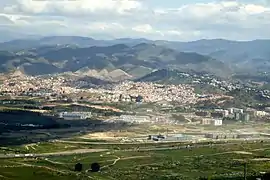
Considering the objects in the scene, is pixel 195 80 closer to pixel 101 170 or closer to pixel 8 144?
pixel 8 144

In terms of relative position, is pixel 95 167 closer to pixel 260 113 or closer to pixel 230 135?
pixel 230 135

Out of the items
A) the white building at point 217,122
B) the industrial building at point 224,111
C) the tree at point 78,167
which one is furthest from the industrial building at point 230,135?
the tree at point 78,167

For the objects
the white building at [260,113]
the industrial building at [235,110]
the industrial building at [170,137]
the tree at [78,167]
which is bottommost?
the tree at [78,167]

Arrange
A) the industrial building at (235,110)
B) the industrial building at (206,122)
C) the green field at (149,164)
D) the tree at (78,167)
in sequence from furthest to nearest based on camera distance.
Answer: the industrial building at (235,110) → the industrial building at (206,122) → the tree at (78,167) → the green field at (149,164)

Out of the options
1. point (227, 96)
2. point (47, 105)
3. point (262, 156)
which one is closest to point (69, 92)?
point (47, 105)

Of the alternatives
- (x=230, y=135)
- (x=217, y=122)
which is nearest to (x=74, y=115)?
(x=217, y=122)

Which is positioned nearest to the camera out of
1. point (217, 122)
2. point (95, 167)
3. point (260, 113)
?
point (95, 167)

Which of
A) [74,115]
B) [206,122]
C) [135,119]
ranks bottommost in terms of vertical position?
[206,122]

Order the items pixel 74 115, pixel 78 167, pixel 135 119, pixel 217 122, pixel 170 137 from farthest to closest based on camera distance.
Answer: pixel 74 115 < pixel 217 122 < pixel 135 119 < pixel 170 137 < pixel 78 167

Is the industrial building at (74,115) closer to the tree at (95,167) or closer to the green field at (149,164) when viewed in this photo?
the green field at (149,164)
